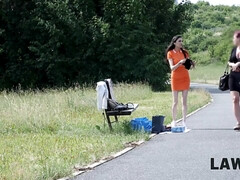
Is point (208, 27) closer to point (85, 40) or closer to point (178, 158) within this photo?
point (85, 40)

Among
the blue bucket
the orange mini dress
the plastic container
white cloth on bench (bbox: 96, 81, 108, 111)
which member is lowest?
the plastic container

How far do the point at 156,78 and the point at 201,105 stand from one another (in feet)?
50.0

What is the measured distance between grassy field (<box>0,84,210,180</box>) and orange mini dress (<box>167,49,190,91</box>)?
1525 millimetres

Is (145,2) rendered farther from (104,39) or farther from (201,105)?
(201,105)

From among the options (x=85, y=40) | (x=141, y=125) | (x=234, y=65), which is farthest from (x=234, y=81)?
(x=85, y=40)

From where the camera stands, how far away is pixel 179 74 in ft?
46.3

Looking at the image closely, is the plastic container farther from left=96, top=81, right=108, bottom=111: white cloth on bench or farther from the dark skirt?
left=96, top=81, right=108, bottom=111: white cloth on bench

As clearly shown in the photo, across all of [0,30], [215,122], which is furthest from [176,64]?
[0,30]

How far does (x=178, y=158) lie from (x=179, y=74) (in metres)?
4.26

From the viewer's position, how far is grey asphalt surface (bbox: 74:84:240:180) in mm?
8672

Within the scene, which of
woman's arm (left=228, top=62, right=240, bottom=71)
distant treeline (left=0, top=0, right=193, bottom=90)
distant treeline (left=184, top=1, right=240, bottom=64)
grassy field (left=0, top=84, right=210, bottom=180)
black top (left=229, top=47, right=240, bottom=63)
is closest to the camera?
grassy field (left=0, top=84, right=210, bottom=180)

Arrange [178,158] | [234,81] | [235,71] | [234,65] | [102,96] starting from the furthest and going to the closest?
[102,96], [234,81], [235,71], [234,65], [178,158]

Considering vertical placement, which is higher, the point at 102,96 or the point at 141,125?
the point at 102,96

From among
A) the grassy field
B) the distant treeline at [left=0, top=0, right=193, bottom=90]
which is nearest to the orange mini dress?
the grassy field
